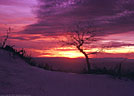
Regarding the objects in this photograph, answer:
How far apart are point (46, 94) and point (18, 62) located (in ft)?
14.1

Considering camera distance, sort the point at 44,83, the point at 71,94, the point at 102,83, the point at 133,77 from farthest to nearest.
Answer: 1. the point at 133,77
2. the point at 102,83
3. the point at 44,83
4. the point at 71,94

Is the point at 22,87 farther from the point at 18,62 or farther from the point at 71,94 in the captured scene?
the point at 18,62

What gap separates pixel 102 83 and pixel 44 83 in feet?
10.4

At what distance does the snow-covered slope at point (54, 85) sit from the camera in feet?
22.3

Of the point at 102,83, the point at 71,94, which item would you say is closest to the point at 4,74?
the point at 71,94

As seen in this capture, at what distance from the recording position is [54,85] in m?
7.98

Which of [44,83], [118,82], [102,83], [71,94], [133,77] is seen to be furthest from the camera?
[133,77]

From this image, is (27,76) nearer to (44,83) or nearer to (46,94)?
(44,83)

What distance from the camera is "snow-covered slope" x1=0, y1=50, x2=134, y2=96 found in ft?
22.3

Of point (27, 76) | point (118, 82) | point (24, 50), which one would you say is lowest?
point (118, 82)

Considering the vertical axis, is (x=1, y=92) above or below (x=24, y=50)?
below

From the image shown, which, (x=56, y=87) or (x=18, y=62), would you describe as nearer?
(x=56, y=87)

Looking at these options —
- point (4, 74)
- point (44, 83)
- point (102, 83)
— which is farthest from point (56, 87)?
point (102, 83)

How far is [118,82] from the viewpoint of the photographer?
10.2 metres
